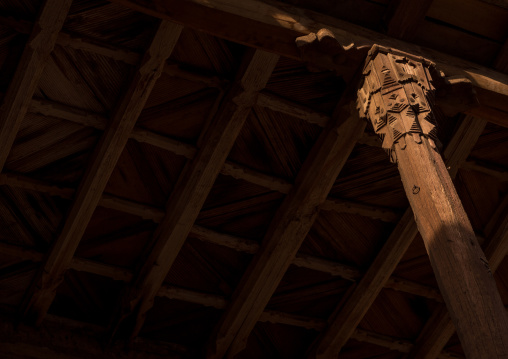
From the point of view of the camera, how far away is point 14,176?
6250mm

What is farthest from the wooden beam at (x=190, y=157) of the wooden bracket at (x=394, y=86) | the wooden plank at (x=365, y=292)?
the wooden bracket at (x=394, y=86)

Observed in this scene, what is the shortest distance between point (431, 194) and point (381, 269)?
3147 mm

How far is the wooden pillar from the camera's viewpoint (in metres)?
3.42

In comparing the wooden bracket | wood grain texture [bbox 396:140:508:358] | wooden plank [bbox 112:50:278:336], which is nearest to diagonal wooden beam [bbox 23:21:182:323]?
wooden plank [bbox 112:50:278:336]

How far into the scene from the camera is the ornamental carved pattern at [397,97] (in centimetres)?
431

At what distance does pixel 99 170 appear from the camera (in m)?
6.13

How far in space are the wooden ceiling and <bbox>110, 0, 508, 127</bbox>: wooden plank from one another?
34 mm

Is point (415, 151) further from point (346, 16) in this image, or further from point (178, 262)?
point (178, 262)

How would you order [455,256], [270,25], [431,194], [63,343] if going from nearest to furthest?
[455,256] → [431,194] → [270,25] → [63,343]

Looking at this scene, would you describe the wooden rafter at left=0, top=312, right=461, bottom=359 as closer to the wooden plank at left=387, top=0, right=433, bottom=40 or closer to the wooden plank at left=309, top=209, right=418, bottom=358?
the wooden plank at left=309, top=209, right=418, bottom=358

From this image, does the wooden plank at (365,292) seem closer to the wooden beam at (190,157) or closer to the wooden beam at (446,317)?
the wooden beam at (190,157)

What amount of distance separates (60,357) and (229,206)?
205 centimetres

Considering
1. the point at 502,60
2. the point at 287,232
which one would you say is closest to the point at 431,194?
the point at 502,60

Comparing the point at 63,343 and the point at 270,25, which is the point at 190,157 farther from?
the point at 63,343
